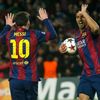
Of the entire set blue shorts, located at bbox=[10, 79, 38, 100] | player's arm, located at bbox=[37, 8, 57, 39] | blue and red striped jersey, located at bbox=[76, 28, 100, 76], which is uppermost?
player's arm, located at bbox=[37, 8, 57, 39]

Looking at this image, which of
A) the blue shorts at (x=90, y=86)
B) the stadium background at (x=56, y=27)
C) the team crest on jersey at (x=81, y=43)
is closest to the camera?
the blue shorts at (x=90, y=86)

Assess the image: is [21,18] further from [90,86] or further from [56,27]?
[56,27]

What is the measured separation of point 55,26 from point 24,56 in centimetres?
791

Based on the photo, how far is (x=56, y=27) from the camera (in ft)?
53.8

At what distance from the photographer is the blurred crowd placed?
14.6m

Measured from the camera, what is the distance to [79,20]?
851cm

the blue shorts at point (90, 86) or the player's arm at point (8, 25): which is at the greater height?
the player's arm at point (8, 25)

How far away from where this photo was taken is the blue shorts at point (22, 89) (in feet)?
28.2

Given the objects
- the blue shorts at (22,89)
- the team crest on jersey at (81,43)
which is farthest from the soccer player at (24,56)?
the team crest on jersey at (81,43)

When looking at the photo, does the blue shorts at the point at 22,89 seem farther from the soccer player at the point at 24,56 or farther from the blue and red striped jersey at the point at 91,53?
the blue and red striped jersey at the point at 91,53

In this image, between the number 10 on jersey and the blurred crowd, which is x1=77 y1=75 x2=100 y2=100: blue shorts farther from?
the blurred crowd

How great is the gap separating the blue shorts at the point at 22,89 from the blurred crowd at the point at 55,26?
5.01 metres

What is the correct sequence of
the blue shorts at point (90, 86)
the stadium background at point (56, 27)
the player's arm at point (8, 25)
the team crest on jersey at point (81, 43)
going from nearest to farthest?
the blue shorts at point (90, 86) → the team crest on jersey at point (81, 43) → the player's arm at point (8, 25) → the stadium background at point (56, 27)

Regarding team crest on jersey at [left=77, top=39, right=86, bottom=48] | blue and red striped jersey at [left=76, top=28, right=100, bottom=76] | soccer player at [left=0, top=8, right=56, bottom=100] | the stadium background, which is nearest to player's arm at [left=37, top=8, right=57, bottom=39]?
soccer player at [left=0, top=8, right=56, bottom=100]
